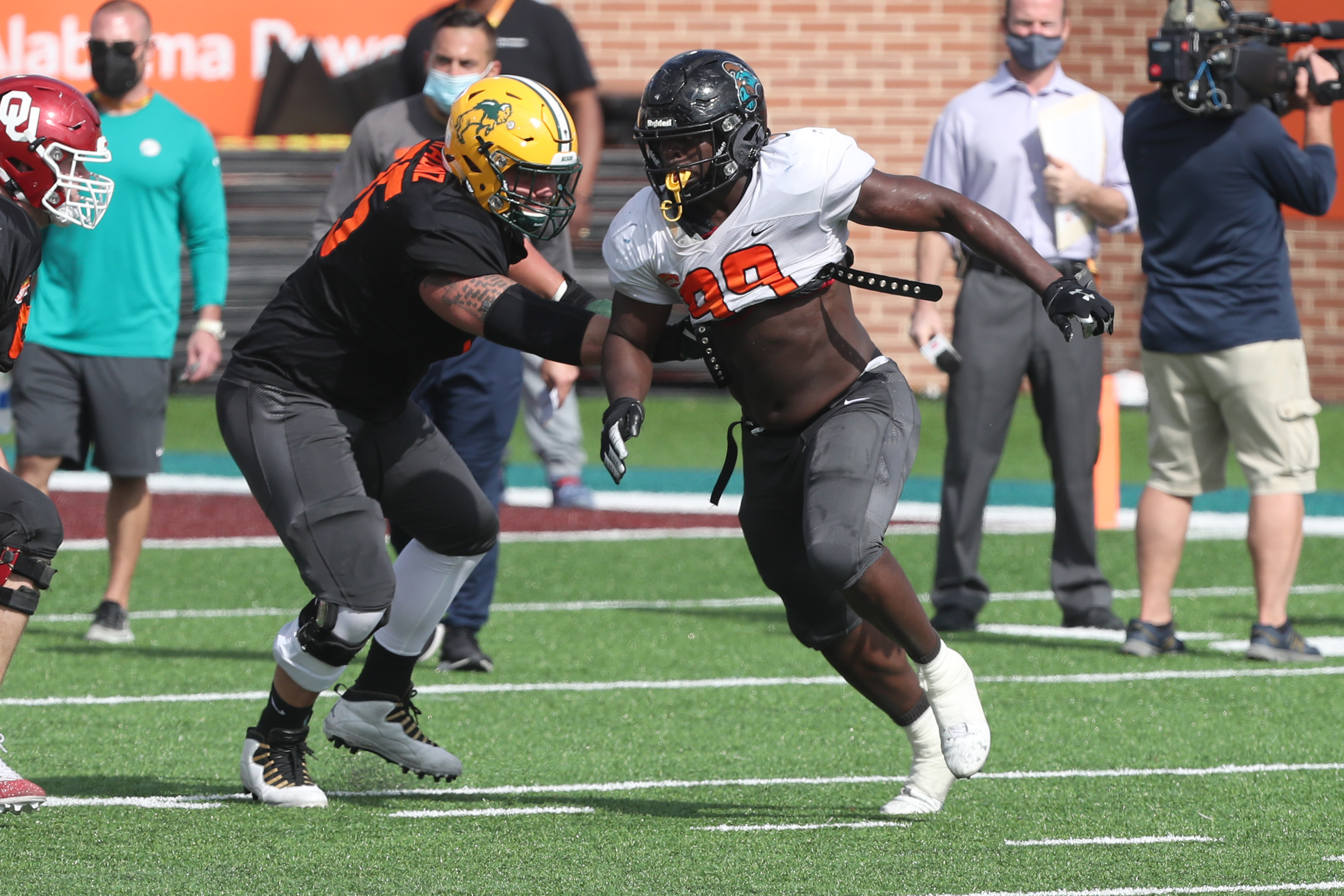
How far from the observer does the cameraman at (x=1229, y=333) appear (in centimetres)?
732

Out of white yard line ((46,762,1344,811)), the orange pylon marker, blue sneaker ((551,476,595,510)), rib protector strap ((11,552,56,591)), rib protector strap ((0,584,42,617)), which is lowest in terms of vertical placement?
blue sneaker ((551,476,595,510))

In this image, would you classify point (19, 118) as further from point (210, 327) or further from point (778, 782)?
point (210, 327)

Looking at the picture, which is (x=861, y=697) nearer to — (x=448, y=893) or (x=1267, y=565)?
(x=1267, y=565)

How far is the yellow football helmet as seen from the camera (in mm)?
5020

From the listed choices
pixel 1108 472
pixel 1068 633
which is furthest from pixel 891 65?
pixel 1068 633

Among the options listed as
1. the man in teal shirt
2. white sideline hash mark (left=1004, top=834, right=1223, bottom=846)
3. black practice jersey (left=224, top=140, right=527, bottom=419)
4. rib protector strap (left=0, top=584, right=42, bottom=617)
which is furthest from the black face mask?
white sideline hash mark (left=1004, top=834, right=1223, bottom=846)

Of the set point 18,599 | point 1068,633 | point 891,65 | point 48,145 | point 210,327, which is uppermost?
point 48,145

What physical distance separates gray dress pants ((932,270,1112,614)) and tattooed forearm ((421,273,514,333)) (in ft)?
11.6

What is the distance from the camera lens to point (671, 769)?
572 centimetres

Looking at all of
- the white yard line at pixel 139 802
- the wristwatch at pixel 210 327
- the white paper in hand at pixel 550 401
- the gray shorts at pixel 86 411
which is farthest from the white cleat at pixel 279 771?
the wristwatch at pixel 210 327

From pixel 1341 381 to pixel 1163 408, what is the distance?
1013 cm

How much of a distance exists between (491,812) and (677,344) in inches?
50.4

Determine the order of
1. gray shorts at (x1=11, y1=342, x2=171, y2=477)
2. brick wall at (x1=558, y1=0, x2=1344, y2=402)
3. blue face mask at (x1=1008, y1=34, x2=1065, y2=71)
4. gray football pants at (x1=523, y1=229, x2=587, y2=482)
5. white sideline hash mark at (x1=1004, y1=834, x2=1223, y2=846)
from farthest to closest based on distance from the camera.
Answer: brick wall at (x1=558, y1=0, x2=1344, y2=402), gray football pants at (x1=523, y1=229, x2=587, y2=482), blue face mask at (x1=1008, y1=34, x2=1065, y2=71), gray shorts at (x1=11, y1=342, x2=171, y2=477), white sideline hash mark at (x1=1004, y1=834, x2=1223, y2=846)

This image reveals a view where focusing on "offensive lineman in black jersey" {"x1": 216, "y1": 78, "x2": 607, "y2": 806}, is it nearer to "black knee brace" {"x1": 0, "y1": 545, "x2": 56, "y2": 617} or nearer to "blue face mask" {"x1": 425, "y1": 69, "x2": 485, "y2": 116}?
"black knee brace" {"x1": 0, "y1": 545, "x2": 56, "y2": 617}
